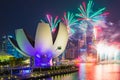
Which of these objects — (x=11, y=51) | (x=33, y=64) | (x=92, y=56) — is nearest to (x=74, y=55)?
(x=92, y=56)

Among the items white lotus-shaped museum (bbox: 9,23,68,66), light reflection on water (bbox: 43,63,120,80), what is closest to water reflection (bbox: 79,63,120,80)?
light reflection on water (bbox: 43,63,120,80)

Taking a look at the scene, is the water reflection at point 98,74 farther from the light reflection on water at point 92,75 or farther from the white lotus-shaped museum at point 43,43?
the white lotus-shaped museum at point 43,43

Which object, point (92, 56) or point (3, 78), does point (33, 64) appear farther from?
point (92, 56)

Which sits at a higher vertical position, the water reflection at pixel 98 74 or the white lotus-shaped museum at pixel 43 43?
the white lotus-shaped museum at pixel 43 43

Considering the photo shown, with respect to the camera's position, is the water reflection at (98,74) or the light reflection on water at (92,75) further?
the water reflection at (98,74)

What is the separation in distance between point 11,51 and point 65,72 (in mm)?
43265

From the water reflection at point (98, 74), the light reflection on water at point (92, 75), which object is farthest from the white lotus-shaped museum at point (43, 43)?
the water reflection at point (98, 74)

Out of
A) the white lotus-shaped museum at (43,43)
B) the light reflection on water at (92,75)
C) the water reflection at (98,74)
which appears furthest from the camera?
the white lotus-shaped museum at (43,43)

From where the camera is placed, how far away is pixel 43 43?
117 feet

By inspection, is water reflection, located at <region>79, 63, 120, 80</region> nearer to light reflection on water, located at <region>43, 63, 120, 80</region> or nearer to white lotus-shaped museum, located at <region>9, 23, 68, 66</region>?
light reflection on water, located at <region>43, 63, 120, 80</region>

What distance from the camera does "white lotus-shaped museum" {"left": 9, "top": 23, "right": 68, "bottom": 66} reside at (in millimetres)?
35250

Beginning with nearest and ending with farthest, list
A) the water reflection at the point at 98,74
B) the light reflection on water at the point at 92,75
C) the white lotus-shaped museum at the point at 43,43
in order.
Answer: the light reflection on water at the point at 92,75, the water reflection at the point at 98,74, the white lotus-shaped museum at the point at 43,43

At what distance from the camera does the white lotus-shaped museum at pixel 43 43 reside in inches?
1388

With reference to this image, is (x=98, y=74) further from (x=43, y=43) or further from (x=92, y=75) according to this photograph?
(x=43, y=43)
